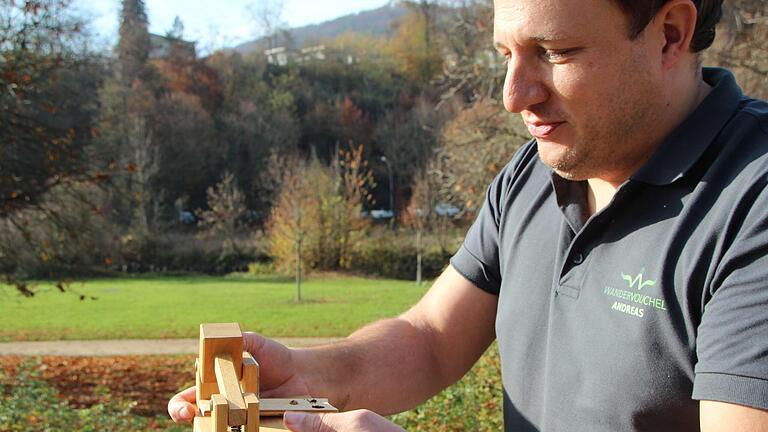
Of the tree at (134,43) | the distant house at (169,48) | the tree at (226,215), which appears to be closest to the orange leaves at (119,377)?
the tree at (226,215)

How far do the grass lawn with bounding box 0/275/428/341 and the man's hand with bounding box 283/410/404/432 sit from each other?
55.9ft

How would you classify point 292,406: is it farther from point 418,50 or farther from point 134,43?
point 418,50

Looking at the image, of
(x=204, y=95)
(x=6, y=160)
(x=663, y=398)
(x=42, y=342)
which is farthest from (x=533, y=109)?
A: (x=204, y=95)

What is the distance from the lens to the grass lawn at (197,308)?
21.5 metres

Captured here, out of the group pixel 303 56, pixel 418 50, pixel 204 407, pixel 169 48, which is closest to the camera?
pixel 204 407

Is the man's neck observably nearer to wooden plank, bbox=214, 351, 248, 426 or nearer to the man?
the man

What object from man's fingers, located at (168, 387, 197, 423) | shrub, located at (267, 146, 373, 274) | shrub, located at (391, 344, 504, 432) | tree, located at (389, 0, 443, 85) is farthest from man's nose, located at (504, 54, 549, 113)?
tree, located at (389, 0, 443, 85)

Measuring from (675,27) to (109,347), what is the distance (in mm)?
19631

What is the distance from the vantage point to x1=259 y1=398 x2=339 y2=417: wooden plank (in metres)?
1.54

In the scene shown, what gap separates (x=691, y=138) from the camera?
174 cm

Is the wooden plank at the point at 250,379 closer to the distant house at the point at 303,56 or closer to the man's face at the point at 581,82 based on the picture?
the man's face at the point at 581,82

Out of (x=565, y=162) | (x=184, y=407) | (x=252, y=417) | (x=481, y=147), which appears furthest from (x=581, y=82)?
(x=481, y=147)

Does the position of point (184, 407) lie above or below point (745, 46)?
below

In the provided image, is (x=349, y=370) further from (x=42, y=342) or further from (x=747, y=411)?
(x=42, y=342)
